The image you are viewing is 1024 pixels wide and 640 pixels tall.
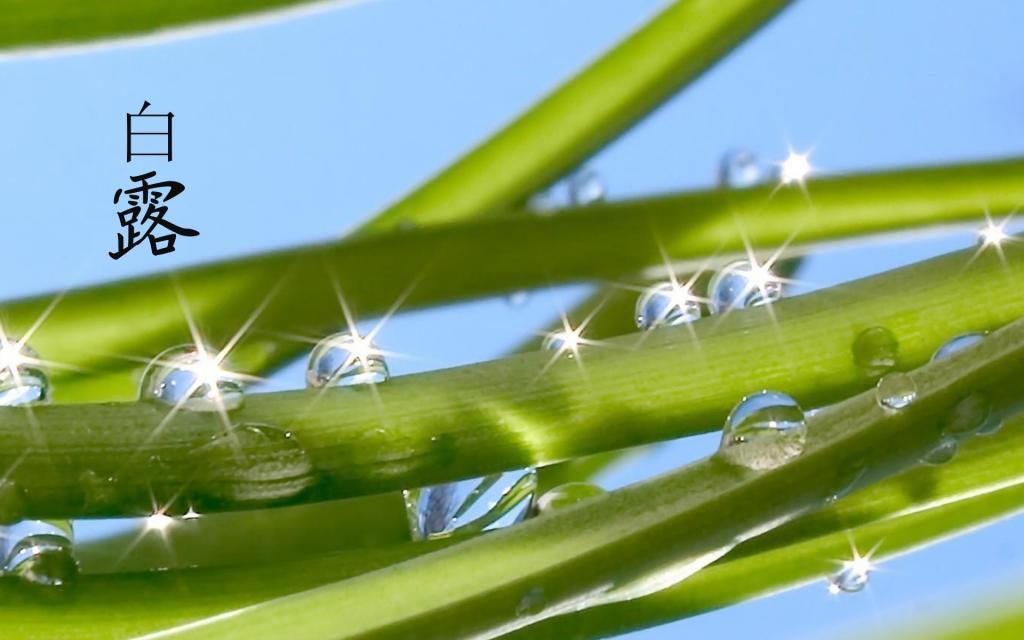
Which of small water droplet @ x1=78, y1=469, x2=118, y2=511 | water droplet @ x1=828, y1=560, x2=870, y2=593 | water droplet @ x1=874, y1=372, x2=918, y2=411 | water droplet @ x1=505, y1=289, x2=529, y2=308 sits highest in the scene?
water droplet @ x1=505, y1=289, x2=529, y2=308

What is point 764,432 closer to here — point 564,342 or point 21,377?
point 564,342

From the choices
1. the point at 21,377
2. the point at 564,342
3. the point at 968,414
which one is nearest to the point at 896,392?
the point at 968,414

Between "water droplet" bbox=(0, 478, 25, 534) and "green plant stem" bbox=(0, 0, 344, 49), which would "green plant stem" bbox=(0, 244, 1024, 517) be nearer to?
"water droplet" bbox=(0, 478, 25, 534)

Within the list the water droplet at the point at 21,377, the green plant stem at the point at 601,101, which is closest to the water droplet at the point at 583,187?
the green plant stem at the point at 601,101

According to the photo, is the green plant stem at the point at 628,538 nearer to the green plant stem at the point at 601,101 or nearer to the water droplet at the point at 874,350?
the water droplet at the point at 874,350

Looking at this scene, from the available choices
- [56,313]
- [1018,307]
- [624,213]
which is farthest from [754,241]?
[56,313]

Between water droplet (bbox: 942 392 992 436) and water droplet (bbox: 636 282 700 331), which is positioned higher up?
water droplet (bbox: 636 282 700 331)

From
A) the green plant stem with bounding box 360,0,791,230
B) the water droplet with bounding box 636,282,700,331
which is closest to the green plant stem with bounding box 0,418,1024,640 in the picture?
the water droplet with bounding box 636,282,700,331
